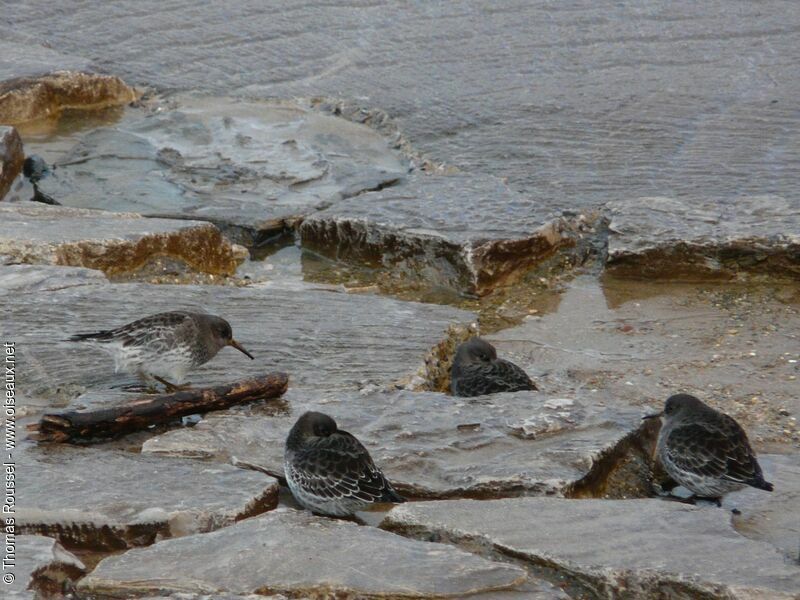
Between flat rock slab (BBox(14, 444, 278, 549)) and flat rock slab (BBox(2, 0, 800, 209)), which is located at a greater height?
flat rock slab (BBox(2, 0, 800, 209))

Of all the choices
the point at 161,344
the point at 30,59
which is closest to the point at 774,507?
the point at 161,344

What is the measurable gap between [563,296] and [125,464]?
3388 mm

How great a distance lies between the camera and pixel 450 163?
8930mm

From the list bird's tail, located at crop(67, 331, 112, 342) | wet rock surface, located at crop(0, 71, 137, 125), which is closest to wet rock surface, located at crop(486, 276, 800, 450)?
bird's tail, located at crop(67, 331, 112, 342)

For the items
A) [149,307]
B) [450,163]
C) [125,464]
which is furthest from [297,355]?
[450,163]

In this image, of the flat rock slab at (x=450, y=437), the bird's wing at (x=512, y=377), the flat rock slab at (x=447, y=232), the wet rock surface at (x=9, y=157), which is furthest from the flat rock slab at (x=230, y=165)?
the flat rock slab at (x=450, y=437)

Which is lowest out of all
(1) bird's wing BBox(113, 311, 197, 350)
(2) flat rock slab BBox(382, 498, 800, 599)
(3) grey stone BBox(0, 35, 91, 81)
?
(2) flat rock slab BBox(382, 498, 800, 599)

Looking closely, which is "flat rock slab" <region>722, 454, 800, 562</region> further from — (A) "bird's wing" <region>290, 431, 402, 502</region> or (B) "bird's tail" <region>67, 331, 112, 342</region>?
(B) "bird's tail" <region>67, 331, 112, 342</region>

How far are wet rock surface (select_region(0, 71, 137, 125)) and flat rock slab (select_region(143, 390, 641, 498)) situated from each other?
17.6ft

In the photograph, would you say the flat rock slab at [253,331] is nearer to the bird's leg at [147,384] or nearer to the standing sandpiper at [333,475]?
the bird's leg at [147,384]

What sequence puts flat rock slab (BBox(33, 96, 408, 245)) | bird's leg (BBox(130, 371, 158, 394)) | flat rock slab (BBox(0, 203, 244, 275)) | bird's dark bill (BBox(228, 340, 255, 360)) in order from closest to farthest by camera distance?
bird's leg (BBox(130, 371, 158, 394)) < bird's dark bill (BBox(228, 340, 255, 360)) < flat rock slab (BBox(0, 203, 244, 275)) < flat rock slab (BBox(33, 96, 408, 245))

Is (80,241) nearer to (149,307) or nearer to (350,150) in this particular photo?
Answer: (149,307)

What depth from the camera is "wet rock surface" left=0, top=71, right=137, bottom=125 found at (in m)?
10.0

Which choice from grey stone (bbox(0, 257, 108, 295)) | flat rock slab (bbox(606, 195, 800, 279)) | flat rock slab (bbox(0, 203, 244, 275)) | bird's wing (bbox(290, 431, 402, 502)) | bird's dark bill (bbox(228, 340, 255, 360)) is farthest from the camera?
flat rock slab (bbox(606, 195, 800, 279))
